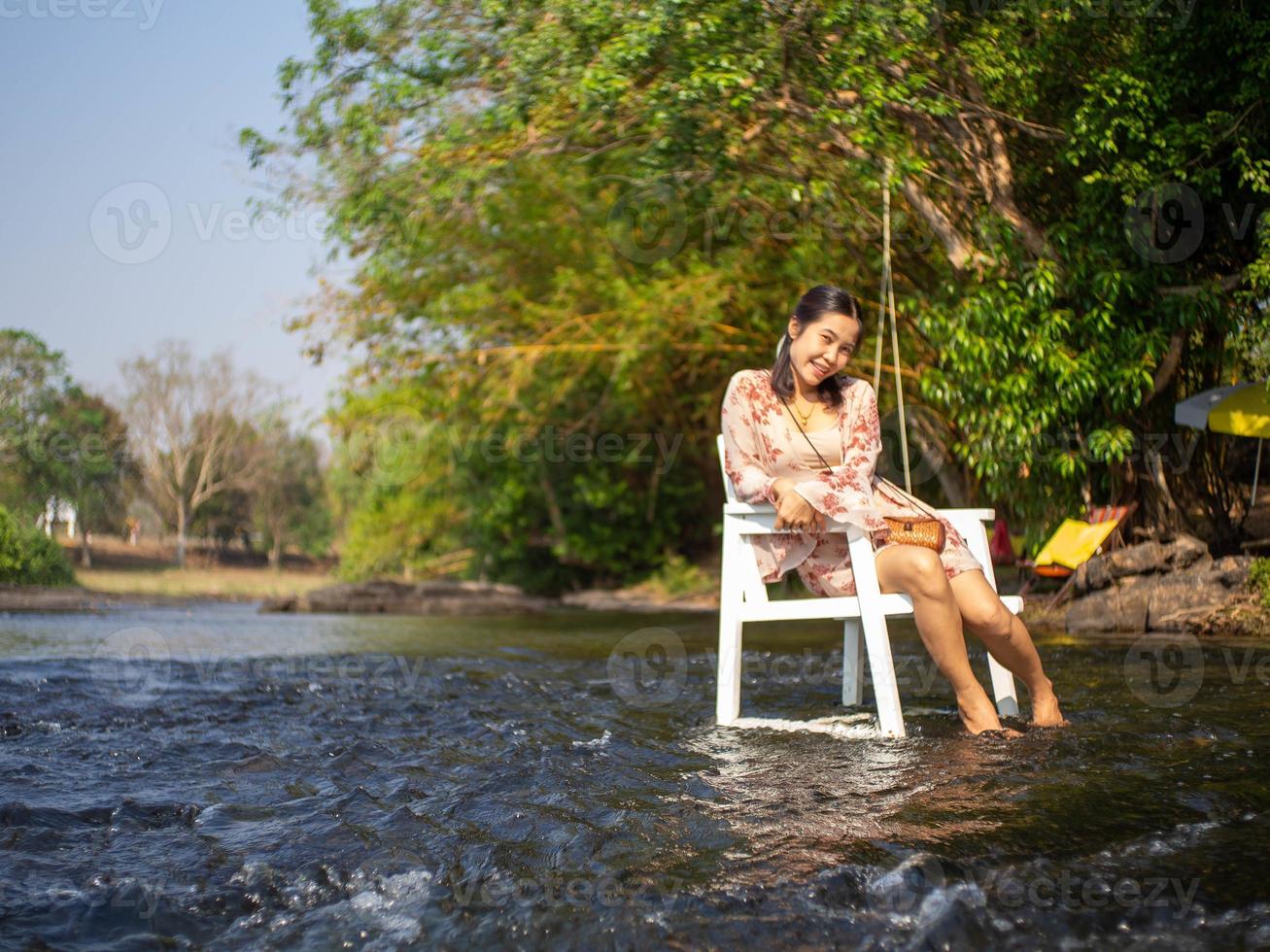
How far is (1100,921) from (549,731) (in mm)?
2152

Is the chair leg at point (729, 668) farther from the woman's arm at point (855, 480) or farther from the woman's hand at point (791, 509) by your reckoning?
the woman's arm at point (855, 480)

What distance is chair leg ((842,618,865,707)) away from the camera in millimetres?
3990

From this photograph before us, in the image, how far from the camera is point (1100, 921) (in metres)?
1.70

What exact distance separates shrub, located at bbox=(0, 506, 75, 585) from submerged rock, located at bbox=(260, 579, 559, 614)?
10.5 ft

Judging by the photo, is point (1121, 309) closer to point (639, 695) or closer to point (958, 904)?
point (639, 695)

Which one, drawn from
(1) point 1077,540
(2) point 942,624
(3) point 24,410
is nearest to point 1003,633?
(2) point 942,624

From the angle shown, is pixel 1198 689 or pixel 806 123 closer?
pixel 1198 689

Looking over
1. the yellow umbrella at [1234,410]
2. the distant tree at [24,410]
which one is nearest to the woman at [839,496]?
the yellow umbrella at [1234,410]

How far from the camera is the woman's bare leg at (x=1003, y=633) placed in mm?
3328

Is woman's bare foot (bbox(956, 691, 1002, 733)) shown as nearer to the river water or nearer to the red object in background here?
the river water

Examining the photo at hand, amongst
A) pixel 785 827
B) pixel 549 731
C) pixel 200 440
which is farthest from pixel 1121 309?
pixel 200 440

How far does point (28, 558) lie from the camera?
15.3 m

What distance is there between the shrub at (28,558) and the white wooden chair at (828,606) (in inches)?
542

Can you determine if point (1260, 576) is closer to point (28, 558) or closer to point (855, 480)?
point (855, 480)
